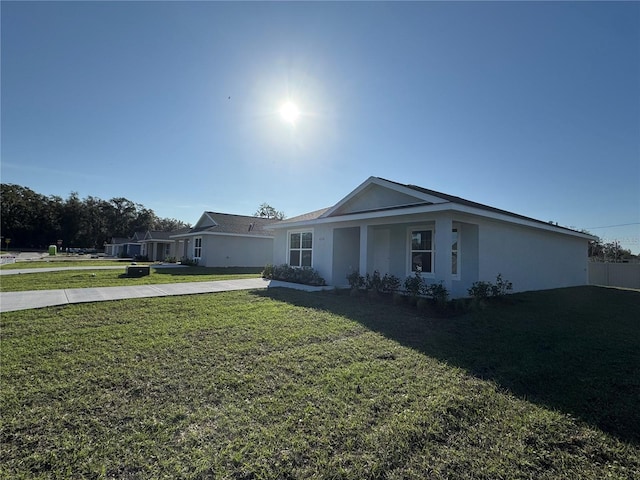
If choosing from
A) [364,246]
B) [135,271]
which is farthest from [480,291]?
[135,271]

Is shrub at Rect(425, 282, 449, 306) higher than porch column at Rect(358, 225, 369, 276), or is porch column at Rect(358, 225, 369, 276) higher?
porch column at Rect(358, 225, 369, 276)

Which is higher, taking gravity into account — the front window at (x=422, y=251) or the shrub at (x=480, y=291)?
the front window at (x=422, y=251)

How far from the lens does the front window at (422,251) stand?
11023 millimetres

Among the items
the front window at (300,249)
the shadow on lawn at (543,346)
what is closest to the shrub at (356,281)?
the shadow on lawn at (543,346)

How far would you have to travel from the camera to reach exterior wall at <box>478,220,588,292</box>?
34.6ft

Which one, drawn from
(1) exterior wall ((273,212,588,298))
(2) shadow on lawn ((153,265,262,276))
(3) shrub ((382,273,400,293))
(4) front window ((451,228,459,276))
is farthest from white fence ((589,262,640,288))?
(2) shadow on lawn ((153,265,262,276))

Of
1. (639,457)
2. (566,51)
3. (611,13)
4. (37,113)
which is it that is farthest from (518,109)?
(37,113)

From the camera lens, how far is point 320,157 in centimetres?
1372

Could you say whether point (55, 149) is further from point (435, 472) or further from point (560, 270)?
point (560, 270)

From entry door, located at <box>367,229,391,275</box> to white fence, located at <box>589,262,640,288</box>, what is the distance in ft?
52.3

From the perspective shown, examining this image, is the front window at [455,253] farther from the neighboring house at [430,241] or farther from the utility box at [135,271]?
the utility box at [135,271]

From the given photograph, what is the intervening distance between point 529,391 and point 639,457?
116 cm

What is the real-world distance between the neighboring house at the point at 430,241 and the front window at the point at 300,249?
0.05 m

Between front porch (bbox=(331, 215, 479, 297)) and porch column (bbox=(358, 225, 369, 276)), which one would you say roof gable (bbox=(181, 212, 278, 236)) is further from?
porch column (bbox=(358, 225, 369, 276))
